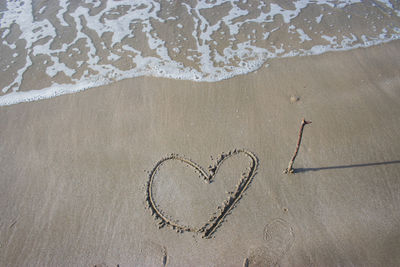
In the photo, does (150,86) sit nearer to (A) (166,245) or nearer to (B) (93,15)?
(A) (166,245)

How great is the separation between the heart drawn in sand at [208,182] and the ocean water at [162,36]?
191 cm

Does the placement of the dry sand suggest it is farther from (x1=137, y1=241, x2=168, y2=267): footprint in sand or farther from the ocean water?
the ocean water

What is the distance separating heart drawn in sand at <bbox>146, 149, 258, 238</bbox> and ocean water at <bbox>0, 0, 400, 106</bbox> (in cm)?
191

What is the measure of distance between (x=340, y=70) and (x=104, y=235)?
5.29 m

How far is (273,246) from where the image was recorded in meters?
3.08

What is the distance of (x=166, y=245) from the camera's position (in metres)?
3.17

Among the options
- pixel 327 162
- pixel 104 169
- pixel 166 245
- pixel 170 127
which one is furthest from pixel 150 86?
pixel 327 162

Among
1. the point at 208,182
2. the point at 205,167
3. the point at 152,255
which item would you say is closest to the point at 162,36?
the point at 205,167

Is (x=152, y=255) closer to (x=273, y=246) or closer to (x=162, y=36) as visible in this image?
(x=273, y=246)

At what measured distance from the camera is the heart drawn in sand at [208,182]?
3.29m

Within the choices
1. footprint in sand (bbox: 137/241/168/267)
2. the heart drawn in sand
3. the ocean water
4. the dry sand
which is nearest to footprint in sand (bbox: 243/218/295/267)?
the dry sand

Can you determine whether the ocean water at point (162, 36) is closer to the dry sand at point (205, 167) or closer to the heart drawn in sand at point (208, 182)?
the dry sand at point (205, 167)

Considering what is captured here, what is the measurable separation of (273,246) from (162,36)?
5.26 metres

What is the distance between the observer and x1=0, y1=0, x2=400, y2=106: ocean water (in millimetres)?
5203
